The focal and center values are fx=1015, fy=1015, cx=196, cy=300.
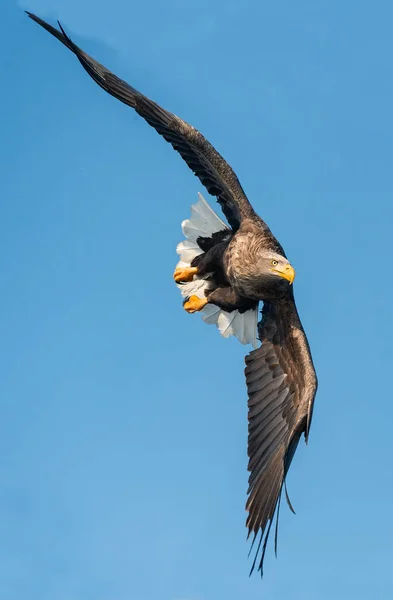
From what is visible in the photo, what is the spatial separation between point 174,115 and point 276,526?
3937 millimetres

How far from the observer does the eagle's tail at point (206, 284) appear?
10.4 meters

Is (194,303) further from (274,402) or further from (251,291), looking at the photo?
(274,402)

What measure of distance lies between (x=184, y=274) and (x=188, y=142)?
1.50 metres

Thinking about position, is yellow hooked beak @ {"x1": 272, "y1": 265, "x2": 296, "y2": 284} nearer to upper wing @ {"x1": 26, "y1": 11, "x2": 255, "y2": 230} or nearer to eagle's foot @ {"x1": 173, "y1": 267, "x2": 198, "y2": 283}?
upper wing @ {"x1": 26, "y1": 11, "x2": 255, "y2": 230}

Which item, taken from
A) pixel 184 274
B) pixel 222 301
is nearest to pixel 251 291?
pixel 222 301

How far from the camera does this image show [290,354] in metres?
10.0

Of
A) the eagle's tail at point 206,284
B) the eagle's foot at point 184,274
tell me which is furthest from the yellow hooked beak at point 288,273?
the eagle's foot at point 184,274

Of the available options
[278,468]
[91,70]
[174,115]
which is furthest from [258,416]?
[91,70]

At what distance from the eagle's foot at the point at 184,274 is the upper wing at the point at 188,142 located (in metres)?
0.75

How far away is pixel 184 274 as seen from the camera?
10.4m

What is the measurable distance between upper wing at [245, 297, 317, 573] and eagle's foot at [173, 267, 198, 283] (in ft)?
2.71

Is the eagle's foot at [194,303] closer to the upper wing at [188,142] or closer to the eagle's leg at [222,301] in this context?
the eagle's leg at [222,301]

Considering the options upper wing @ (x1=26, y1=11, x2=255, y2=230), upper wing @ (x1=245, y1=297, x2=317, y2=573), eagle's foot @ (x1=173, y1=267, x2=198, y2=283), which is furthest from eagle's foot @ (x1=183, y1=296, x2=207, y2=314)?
upper wing @ (x1=26, y1=11, x2=255, y2=230)

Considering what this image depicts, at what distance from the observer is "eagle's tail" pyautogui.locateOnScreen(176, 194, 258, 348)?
10438 millimetres
